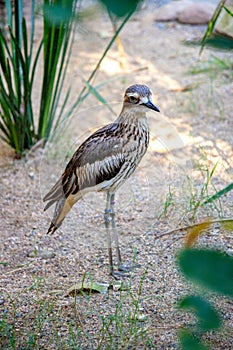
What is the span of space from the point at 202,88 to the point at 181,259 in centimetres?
375

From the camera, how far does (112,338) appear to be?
2.38 meters

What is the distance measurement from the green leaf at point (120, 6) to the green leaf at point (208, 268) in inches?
17.1

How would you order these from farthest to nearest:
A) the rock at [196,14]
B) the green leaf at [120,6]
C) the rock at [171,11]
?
the rock at [171,11]
the rock at [196,14]
the green leaf at [120,6]

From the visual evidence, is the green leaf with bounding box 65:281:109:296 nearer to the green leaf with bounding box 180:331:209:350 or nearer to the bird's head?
the bird's head

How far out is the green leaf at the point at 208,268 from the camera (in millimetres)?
1146

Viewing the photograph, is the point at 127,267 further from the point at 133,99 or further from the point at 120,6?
the point at 120,6

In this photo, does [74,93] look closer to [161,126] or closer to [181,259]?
[161,126]

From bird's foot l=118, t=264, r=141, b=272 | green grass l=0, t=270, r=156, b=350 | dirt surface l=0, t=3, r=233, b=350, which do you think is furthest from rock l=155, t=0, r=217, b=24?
green grass l=0, t=270, r=156, b=350

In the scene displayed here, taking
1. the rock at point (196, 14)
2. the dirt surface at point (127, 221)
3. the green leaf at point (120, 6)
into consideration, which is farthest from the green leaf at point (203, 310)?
the rock at point (196, 14)

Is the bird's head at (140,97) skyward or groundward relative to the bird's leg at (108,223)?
skyward

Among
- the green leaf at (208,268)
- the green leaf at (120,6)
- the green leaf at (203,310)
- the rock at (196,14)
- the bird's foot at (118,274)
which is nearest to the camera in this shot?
the green leaf at (120,6)

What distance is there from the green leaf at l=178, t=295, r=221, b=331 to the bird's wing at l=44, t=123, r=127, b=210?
1.49 metres

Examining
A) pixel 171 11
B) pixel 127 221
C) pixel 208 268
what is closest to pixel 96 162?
pixel 127 221

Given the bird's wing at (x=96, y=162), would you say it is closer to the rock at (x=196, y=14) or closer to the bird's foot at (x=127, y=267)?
the bird's foot at (x=127, y=267)
